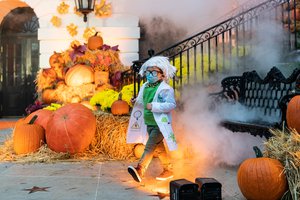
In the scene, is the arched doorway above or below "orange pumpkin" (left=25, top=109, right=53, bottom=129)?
above

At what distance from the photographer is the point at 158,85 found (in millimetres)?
4090

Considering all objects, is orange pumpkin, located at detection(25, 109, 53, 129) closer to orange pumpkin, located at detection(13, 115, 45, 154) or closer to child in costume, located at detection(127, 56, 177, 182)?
orange pumpkin, located at detection(13, 115, 45, 154)

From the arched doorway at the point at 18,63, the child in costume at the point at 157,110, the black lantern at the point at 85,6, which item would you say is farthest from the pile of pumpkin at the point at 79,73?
the child in costume at the point at 157,110

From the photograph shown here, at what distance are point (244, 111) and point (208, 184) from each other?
2318 millimetres

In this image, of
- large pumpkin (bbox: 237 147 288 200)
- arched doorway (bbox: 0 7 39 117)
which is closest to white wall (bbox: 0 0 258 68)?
arched doorway (bbox: 0 7 39 117)

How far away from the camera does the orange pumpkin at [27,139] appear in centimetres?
534

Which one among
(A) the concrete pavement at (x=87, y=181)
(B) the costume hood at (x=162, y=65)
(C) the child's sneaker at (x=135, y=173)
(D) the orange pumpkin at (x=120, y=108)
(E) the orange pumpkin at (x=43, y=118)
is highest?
(B) the costume hood at (x=162, y=65)

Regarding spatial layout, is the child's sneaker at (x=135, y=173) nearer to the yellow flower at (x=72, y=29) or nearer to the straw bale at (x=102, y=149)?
the straw bale at (x=102, y=149)

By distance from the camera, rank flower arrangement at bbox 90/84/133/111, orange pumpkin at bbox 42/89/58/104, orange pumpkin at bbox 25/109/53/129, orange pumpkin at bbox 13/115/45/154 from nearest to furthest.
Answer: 1. orange pumpkin at bbox 13/115/45/154
2. orange pumpkin at bbox 25/109/53/129
3. flower arrangement at bbox 90/84/133/111
4. orange pumpkin at bbox 42/89/58/104

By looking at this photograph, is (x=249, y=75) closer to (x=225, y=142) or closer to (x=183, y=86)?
(x=225, y=142)

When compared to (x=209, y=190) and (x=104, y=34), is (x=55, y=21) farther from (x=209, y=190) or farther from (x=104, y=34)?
(x=209, y=190)

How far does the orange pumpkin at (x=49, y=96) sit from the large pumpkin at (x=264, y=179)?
18.2 ft

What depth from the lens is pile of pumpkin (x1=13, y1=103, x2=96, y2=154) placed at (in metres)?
5.20

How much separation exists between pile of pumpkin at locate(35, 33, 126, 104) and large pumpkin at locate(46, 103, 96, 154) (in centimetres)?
219
